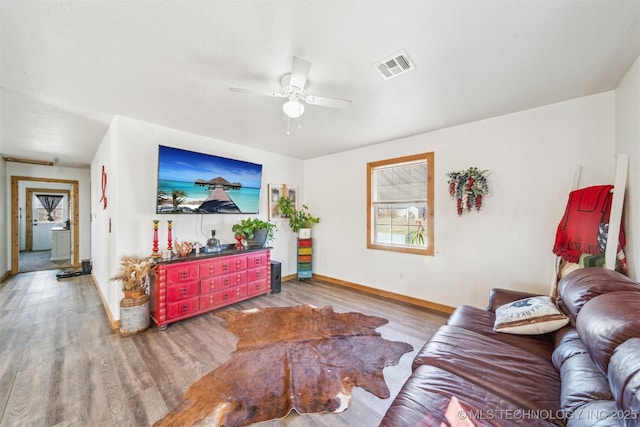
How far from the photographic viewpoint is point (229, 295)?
3.45 metres

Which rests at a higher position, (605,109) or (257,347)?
(605,109)

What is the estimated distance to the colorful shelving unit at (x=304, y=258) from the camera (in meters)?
4.82

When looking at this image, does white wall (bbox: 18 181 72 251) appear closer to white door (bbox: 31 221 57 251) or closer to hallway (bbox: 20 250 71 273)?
white door (bbox: 31 221 57 251)

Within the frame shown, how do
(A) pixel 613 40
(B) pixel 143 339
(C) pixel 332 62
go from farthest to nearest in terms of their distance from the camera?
(B) pixel 143 339 → (C) pixel 332 62 → (A) pixel 613 40

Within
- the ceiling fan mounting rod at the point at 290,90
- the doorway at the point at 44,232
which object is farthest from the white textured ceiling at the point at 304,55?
the doorway at the point at 44,232

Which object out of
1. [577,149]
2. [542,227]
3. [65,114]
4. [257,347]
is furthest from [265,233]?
[577,149]

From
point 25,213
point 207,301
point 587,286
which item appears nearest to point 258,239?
point 207,301

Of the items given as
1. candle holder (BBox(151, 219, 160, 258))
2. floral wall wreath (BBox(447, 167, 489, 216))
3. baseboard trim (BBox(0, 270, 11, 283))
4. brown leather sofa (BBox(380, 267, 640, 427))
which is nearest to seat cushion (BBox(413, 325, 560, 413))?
brown leather sofa (BBox(380, 267, 640, 427))

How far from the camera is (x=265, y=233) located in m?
4.04

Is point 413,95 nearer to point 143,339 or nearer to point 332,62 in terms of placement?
point 332,62

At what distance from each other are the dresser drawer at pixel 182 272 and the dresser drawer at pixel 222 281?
162mm

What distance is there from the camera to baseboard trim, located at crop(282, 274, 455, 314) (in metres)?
3.35

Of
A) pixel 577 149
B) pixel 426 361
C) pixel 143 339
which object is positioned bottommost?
pixel 143 339

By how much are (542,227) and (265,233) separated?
372cm
